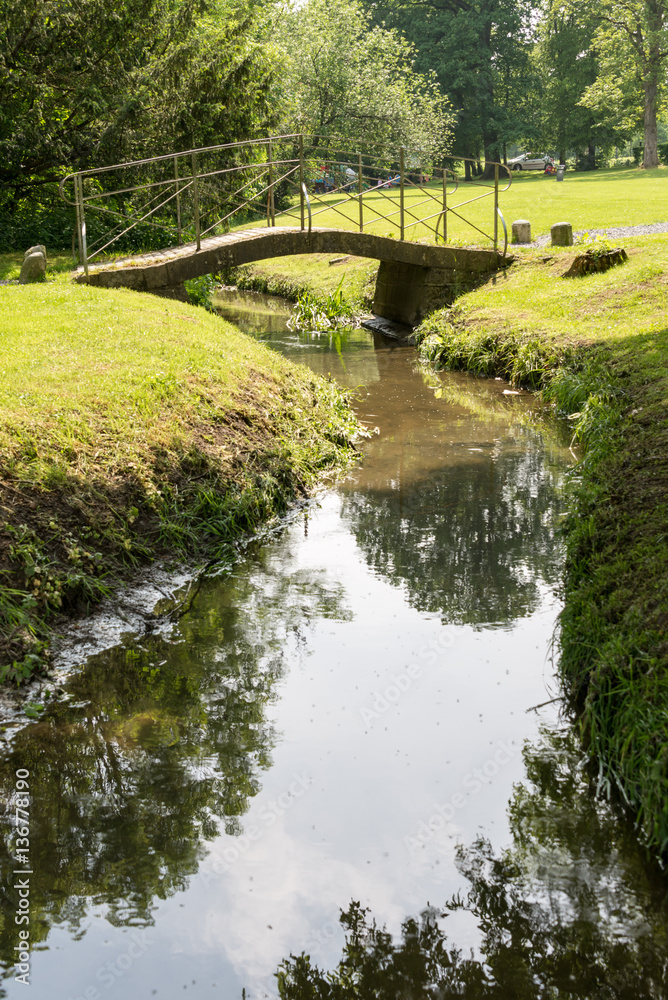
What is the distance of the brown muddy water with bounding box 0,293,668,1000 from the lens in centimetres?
331

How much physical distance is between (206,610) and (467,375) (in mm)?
8156

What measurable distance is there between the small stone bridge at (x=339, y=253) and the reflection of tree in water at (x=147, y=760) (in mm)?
8379

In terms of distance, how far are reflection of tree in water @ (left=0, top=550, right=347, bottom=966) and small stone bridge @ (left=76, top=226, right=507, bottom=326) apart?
8.38m

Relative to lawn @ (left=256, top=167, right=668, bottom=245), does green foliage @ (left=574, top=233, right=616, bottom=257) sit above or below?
below

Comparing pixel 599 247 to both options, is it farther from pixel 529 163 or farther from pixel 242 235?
pixel 529 163

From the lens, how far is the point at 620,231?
19.2m

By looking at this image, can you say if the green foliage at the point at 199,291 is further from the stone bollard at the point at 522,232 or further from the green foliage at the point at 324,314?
the stone bollard at the point at 522,232

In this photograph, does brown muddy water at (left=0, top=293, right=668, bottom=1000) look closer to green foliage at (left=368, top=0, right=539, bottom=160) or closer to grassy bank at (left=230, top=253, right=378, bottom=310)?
grassy bank at (left=230, top=253, right=378, bottom=310)

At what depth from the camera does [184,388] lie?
8125mm

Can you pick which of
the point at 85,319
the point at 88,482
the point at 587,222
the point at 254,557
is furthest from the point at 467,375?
the point at 587,222

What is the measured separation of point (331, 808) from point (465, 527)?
3765mm

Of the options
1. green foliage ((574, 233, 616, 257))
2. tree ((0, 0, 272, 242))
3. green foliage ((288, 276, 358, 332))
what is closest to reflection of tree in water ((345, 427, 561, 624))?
green foliage ((574, 233, 616, 257))

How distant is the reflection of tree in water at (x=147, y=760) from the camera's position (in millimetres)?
3662

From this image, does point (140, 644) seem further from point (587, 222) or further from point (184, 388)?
point (587, 222)
